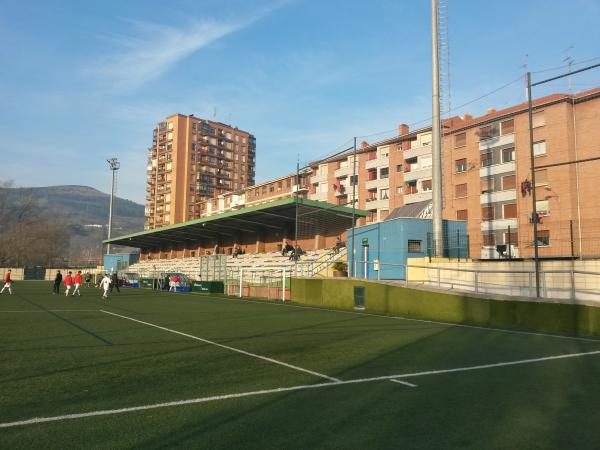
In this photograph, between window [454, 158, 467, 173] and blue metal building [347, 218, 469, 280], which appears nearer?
blue metal building [347, 218, 469, 280]

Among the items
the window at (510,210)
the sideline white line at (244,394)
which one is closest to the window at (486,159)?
the window at (510,210)

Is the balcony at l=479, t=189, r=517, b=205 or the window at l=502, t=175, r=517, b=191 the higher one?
the window at l=502, t=175, r=517, b=191

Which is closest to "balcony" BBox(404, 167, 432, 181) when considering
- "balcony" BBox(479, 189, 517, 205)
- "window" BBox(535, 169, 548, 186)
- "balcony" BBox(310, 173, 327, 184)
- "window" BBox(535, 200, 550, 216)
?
"balcony" BBox(479, 189, 517, 205)

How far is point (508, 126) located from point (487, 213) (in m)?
8.88

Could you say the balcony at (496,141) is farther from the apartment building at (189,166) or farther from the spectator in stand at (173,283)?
the apartment building at (189,166)

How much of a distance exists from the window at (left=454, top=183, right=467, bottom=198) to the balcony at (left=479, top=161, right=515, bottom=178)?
2429 mm

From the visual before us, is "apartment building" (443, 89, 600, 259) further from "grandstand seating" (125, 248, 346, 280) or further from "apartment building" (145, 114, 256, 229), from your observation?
"apartment building" (145, 114, 256, 229)

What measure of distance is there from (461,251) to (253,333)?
1381 centimetres

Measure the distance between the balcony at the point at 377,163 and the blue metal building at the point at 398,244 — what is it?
36592mm

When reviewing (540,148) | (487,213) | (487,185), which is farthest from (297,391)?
(487,185)

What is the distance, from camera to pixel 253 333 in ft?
44.7

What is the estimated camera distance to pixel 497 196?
48312mm

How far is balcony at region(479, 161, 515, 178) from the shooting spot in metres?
47.4


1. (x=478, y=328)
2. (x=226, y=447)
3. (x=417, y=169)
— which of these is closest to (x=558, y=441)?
(x=226, y=447)
